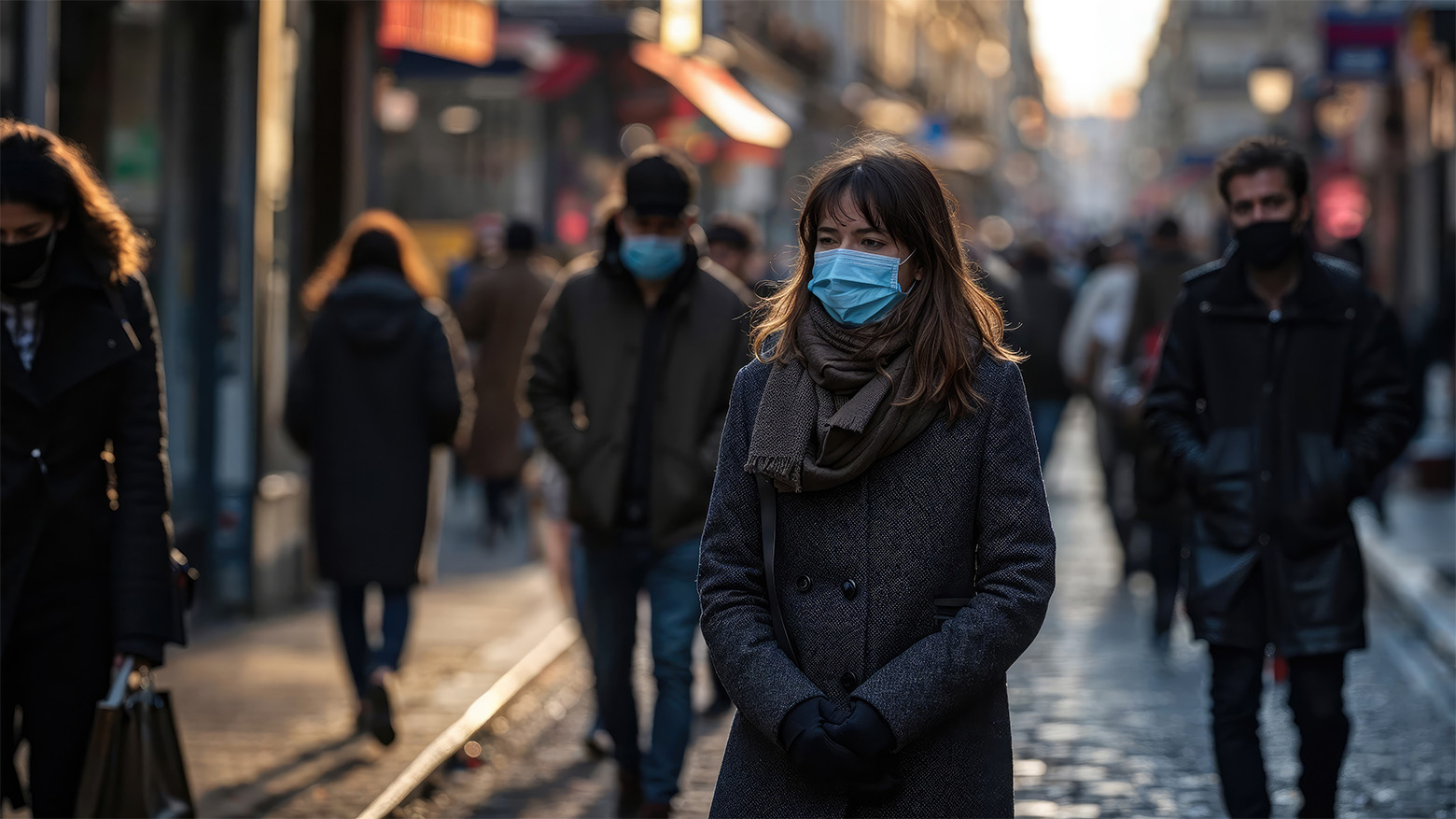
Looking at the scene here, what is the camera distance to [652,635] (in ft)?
18.7

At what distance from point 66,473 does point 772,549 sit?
1889mm

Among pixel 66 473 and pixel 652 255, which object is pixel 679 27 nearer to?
pixel 652 255

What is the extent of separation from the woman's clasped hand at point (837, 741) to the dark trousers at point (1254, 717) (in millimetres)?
2141

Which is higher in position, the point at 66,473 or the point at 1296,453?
the point at 1296,453

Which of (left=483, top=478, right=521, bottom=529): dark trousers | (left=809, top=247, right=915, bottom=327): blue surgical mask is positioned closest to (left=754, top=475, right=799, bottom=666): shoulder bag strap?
(left=809, top=247, right=915, bottom=327): blue surgical mask

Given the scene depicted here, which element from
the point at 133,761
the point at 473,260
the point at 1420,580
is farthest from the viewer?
the point at 473,260

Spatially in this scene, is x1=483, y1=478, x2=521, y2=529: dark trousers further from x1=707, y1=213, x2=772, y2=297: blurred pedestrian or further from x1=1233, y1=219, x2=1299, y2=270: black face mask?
x1=1233, y1=219, x2=1299, y2=270: black face mask

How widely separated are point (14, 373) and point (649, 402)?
1.95 m

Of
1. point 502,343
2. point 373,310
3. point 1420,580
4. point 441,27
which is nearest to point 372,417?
point 373,310

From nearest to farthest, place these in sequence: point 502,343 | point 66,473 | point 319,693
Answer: point 66,473, point 319,693, point 502,343

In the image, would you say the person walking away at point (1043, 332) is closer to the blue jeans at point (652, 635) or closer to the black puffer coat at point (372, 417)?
the black puffer coat at point (372, 417)

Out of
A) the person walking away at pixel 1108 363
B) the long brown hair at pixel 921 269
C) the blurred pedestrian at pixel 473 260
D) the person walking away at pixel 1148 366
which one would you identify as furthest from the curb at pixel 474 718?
the blurred pedestrian at pixel 473 260

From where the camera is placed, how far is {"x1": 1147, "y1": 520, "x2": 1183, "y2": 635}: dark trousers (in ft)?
28.9

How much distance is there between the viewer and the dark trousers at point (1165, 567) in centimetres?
881
